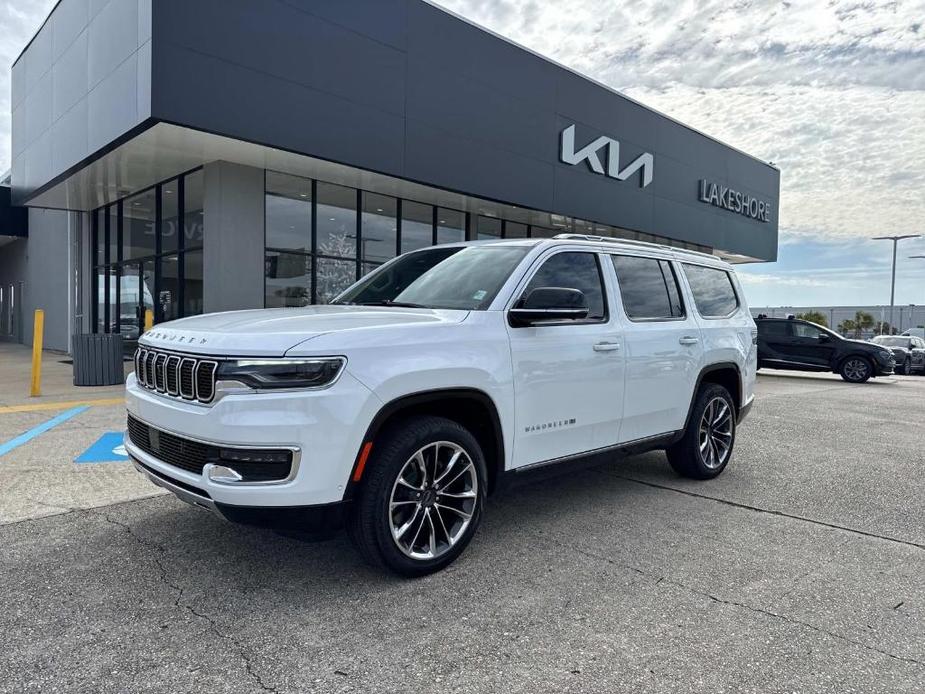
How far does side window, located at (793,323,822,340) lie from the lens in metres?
18.1

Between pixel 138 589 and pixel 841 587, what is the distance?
3.57 m

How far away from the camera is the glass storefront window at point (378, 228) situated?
14734 mm

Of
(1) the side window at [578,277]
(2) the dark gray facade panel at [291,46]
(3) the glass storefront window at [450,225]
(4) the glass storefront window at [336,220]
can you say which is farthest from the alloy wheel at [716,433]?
(3) the glass storefront window at [450,225]

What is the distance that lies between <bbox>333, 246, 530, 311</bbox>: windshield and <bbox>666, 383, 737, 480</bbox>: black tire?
7.26 ft

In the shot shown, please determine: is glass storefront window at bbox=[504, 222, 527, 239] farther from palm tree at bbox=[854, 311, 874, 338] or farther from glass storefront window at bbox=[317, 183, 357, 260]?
palm tree at bbox=[854, 311, 874, 338]

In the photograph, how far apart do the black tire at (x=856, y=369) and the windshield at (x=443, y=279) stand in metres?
16.7

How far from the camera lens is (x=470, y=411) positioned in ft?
12.0

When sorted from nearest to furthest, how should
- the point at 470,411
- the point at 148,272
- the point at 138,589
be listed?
the point at 138,589
the point at 470,411
the point at 148,272

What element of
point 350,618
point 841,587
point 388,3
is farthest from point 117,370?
point 841,587

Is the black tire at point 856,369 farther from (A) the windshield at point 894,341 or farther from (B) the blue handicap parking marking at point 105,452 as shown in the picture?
(B) the blue handicap parking marking at point 105,452

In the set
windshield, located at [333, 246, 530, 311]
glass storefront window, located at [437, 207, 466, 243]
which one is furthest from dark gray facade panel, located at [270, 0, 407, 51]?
windshield, located at [333, 246, 530, 311]

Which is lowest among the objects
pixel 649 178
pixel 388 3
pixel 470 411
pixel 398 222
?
pixel 470 411

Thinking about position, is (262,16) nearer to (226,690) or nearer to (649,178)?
(226,690)

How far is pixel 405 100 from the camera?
1239cm
